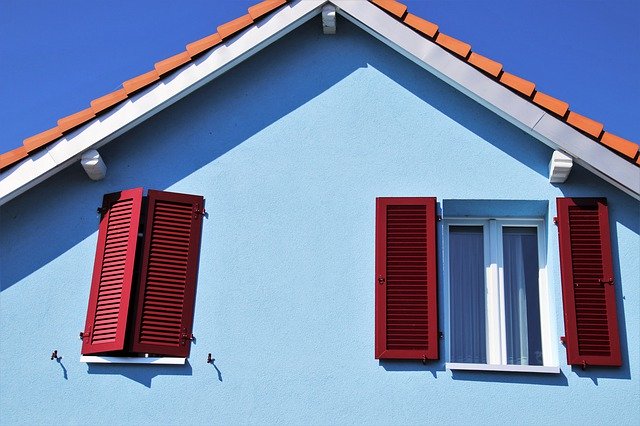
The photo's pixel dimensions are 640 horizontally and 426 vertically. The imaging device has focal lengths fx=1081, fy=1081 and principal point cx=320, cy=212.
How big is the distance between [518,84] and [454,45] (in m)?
0.68

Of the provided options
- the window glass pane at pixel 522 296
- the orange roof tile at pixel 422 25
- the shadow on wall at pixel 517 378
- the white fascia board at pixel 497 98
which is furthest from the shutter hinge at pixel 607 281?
the orange roof tile at pixel 422 25

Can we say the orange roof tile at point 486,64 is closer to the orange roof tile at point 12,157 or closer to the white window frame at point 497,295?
the white window frame at point 497,295

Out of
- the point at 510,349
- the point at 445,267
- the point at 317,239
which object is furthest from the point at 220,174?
the point at 510,349

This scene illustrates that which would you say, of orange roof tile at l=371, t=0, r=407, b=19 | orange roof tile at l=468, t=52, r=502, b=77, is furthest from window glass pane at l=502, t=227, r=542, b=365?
orange roof tile at l=371, t=0, r=407, b=19

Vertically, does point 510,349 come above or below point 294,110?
below

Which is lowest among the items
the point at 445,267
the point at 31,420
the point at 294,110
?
the point at 31,420

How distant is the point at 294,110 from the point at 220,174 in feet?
3.03

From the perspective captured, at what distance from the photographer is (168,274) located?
374 inches

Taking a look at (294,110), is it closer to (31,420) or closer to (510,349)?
(510,349)

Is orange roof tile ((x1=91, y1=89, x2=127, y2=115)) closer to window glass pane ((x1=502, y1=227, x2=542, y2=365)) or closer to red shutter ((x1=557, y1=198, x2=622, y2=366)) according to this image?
window glass pane ((x1=502, y1=227, x2=542, y2=365))

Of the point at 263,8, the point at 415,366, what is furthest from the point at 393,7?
the point at 415,366

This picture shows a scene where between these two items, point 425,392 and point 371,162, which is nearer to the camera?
point 425,392

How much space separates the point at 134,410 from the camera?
9.04 meters

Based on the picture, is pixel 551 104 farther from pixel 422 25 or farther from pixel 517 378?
pixel 517 378
